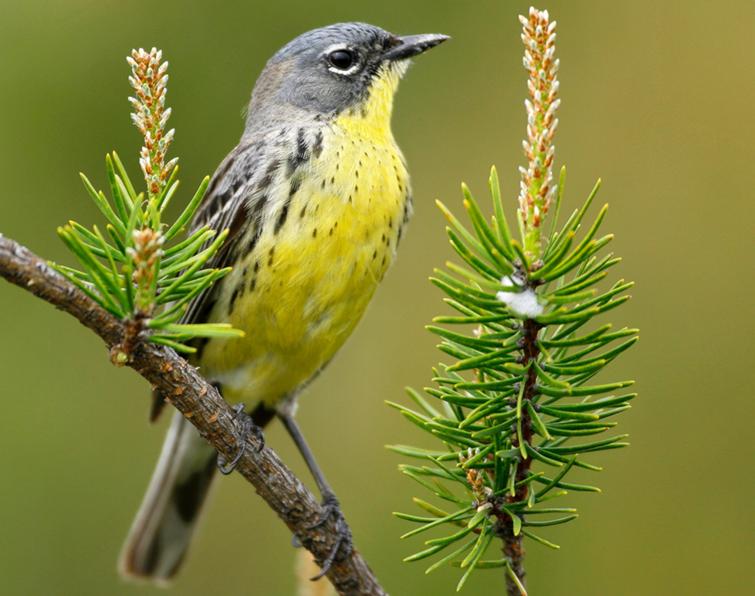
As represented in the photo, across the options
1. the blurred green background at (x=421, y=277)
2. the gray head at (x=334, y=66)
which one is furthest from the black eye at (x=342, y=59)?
the blurred green background at (x=421, y=277)

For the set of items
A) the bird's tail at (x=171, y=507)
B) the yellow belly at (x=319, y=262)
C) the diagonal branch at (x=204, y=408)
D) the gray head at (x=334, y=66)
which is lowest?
the diagonal branch at (x=204, y=408)

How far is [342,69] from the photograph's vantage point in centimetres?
432

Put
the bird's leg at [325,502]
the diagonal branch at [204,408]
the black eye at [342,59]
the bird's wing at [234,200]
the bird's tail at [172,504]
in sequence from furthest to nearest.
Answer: the bird's tail at [172,504], the black eye at [342,59], the bird's wing at [234,200], the bird's leg at [325,502], the diagonal branch at [204,408]

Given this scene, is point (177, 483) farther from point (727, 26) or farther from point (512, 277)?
point (727, 26)

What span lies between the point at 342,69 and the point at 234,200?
87cm

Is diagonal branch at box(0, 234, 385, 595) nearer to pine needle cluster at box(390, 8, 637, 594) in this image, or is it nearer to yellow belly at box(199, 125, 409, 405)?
pine needle cluster at box(390, 8, 637, 594)

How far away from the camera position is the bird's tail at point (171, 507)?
14.7 ft

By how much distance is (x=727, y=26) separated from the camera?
511cm

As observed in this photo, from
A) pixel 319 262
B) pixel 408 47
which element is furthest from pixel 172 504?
pixel 408 47

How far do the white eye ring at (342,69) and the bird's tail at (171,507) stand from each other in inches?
65.4

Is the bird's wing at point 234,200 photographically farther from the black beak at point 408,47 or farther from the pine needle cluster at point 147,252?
the pine needle cluster at point 147,252

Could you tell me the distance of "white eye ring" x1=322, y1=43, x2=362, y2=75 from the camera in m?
4.29

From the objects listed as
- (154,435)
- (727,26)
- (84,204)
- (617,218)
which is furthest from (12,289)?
(727,26)

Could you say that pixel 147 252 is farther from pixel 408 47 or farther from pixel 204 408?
pixel 408 47
